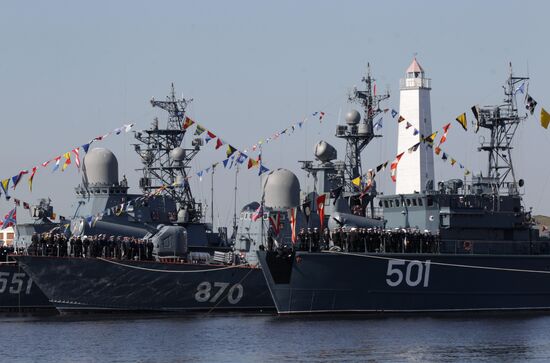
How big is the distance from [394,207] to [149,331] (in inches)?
478

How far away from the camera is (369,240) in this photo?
43219mm

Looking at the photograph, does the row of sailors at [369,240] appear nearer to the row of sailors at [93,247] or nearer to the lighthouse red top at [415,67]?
the row of sailors at [93,247]

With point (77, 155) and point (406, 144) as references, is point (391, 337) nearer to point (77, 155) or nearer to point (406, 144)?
point (77, 155)

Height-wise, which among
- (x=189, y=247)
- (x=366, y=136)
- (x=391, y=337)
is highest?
(x=366, y=136)

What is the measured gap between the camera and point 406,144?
6912 centimetres

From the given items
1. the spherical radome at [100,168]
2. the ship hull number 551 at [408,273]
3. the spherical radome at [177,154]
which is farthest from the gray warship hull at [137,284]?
the spherical radome at [177,154]

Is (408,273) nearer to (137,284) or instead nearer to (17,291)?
(137,284)

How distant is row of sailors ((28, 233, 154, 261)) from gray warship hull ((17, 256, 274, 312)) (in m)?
0.54

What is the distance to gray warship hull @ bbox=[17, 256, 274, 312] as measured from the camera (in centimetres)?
4497

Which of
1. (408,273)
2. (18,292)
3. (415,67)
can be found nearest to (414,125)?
(415,67)

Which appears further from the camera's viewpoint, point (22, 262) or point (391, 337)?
point (22, 262)

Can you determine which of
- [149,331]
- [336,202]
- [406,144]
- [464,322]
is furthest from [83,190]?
[406,144]

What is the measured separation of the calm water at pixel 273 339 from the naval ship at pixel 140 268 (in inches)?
64.7

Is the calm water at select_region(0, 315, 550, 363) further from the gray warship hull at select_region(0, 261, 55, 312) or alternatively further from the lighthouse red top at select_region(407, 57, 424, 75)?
the lighthouse red top at select_region(407, 57, 424, 75)
